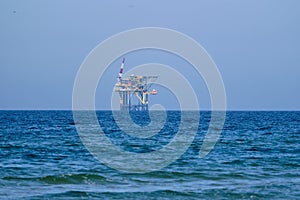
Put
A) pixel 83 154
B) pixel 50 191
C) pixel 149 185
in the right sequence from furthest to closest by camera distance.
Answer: pixel 83 154
pixel 149 185
pixel 50 191

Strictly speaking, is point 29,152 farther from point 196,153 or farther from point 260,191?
point 260,191

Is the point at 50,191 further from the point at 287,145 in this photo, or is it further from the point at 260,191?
the point at 287,145

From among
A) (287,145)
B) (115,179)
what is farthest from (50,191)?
(287,145)

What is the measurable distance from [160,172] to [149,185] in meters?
3.93

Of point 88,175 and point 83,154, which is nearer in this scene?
point 88,175

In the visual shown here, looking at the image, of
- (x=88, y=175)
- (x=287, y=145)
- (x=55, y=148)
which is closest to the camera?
(x=88, y=175)

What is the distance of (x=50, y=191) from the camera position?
25.8 m

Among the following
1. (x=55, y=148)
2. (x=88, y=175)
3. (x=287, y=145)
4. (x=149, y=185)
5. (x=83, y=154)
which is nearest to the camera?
(x=149, y=185)

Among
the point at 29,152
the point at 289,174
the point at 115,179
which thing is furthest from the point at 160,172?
the point at 29,152

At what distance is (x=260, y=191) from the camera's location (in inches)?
1022

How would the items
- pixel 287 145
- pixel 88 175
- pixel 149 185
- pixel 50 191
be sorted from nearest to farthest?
pixel 50 191 → pixel 149 185 → pixel 88 175 → pixel 287 145

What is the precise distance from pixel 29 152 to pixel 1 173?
11322mm

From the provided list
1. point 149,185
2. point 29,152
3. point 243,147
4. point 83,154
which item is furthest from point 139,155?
point 149,185

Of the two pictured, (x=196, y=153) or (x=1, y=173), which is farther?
(x=196, y=153)
